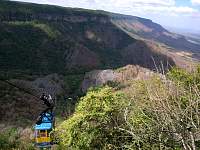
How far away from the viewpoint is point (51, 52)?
14288 centimetres

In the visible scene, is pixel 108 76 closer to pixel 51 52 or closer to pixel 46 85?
pixel 46 85

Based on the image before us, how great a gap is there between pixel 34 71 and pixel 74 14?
2995 inches

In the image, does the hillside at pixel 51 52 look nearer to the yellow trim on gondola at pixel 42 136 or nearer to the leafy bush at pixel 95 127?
the leafy bush at pixel 95 127

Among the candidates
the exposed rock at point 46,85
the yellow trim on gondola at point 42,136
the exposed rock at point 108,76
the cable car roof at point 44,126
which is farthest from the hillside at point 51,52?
the cable car roof at point 44,126

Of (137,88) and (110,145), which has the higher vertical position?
(137,88)

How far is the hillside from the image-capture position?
278ft

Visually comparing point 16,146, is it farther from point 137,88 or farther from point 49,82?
point 49,82

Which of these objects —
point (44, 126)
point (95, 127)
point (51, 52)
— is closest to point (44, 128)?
point (44, 126)

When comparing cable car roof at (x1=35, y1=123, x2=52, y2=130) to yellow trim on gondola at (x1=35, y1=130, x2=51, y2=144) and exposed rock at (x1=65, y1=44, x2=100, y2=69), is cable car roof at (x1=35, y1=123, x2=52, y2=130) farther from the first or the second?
exposed rock at (x1=65, y1=44, x2=100, y2=69)

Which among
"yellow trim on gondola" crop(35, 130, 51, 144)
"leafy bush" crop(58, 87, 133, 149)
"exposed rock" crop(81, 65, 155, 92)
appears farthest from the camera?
"exposed rock" crop(81, 65, 155, 92)

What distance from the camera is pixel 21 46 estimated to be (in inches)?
5256

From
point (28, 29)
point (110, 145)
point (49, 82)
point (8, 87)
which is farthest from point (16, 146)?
point (28, 29)

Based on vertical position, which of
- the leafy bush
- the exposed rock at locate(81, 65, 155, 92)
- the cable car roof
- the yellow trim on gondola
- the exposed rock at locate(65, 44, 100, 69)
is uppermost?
the cable car roof

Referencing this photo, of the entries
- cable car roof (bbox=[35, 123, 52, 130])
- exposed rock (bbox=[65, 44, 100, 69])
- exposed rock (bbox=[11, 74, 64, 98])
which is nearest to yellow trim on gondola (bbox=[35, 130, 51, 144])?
cable car roof (bbox=[35, 123, 52, 130])
